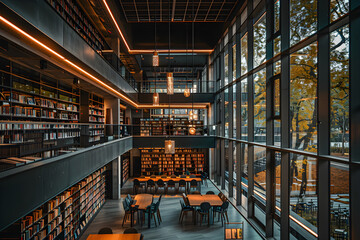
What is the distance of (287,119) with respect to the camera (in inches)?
193

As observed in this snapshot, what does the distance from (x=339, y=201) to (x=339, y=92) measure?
67.1 inches

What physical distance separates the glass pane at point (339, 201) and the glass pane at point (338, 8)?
90.7 inches

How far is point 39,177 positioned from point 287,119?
4.72 metres

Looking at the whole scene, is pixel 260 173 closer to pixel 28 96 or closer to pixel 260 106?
pixel 260 106

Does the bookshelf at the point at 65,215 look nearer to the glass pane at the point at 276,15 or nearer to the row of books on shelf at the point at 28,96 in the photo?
the row of books on shelf at the point at 28,96

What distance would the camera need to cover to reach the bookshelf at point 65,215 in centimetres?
420

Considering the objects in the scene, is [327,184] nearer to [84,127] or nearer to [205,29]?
[84,127]

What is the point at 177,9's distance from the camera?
8.77 m

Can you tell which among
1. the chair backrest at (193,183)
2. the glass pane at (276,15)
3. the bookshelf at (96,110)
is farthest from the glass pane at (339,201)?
the chair backrest at (193,183)

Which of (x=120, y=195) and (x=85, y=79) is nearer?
(x=85, y=79)

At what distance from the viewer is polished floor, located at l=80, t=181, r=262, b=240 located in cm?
633

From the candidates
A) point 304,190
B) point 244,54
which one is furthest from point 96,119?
point 304,190

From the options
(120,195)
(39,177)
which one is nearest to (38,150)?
(39,177)

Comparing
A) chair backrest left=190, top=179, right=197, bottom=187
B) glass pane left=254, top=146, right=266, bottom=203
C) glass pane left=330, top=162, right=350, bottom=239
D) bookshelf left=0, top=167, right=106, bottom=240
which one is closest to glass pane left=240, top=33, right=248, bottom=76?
glass pane left=254, top=146, right=266, bottom=203
